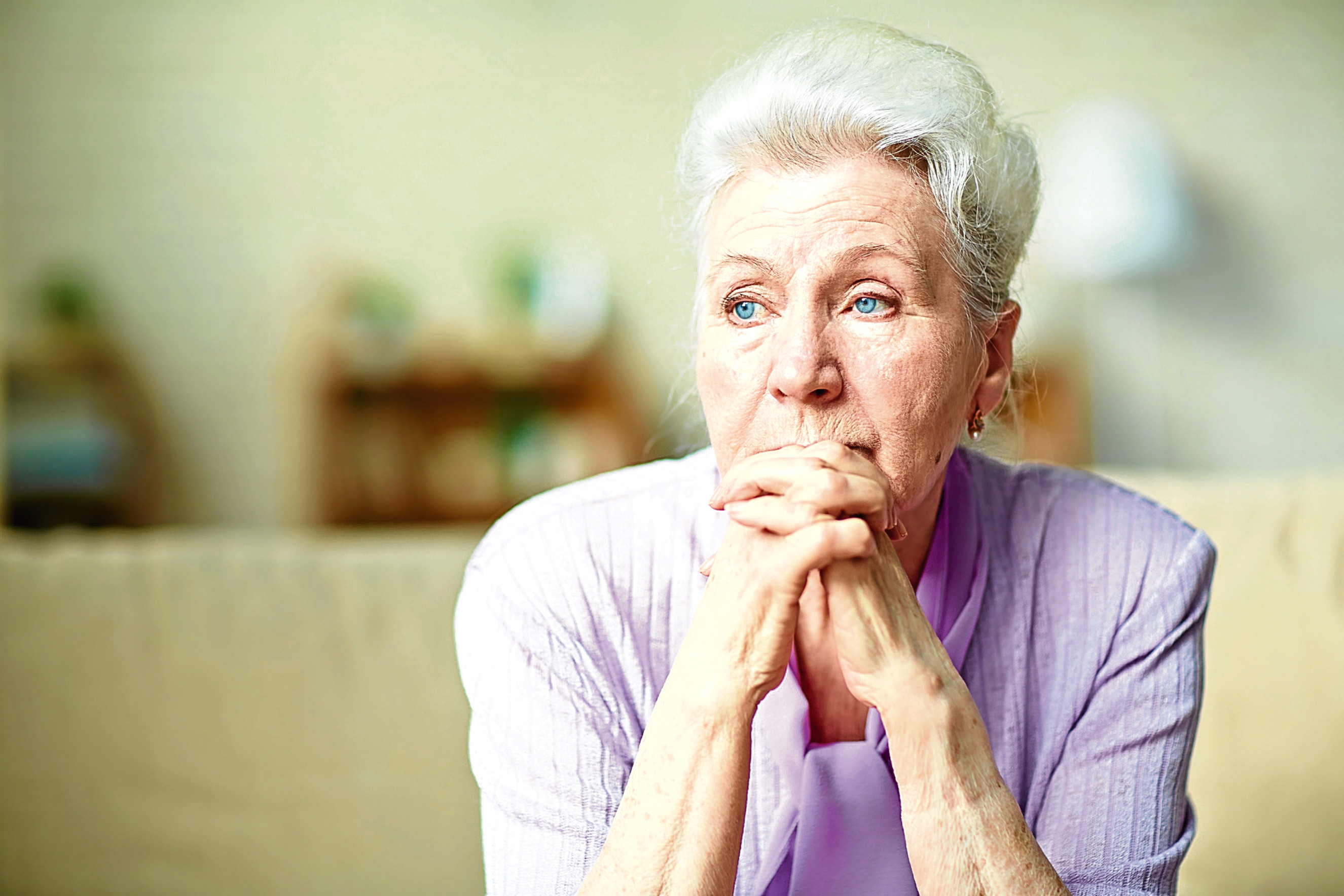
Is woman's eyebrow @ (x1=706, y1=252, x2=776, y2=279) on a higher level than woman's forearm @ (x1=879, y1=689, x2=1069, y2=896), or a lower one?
higher

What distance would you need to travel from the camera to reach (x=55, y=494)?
383 cm

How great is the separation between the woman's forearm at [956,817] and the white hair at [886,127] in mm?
406

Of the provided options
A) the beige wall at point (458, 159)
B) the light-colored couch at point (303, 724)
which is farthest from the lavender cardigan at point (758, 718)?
the beige wall at point (458, 159)

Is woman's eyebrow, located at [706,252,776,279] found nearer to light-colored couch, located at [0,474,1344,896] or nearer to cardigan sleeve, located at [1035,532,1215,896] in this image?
cardigan sleeve, located at [1035,532,1215,896]

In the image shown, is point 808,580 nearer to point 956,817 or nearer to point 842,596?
point 842,596

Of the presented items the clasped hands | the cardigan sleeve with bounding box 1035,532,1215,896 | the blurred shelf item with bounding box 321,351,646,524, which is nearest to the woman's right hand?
the clasped hands

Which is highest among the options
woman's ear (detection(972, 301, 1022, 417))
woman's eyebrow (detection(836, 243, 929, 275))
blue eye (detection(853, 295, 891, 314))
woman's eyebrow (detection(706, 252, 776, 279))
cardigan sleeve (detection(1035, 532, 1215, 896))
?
woman's eyebrow (detection(836, 243, 929, 275))

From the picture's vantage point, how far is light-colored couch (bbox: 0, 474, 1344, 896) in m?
1.46

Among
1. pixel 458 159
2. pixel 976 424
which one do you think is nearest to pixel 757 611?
pixel 976 424

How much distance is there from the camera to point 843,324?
0.99 m

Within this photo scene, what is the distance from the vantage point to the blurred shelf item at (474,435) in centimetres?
376

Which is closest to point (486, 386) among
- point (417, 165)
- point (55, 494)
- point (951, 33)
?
point (417, 165)

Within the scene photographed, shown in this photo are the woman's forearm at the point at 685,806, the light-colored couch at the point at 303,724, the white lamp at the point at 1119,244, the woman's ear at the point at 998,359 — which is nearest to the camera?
the woman's forearm at the point at 685,806

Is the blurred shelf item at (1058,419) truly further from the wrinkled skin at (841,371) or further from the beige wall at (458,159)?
the wrinkled skin at (841,371)
